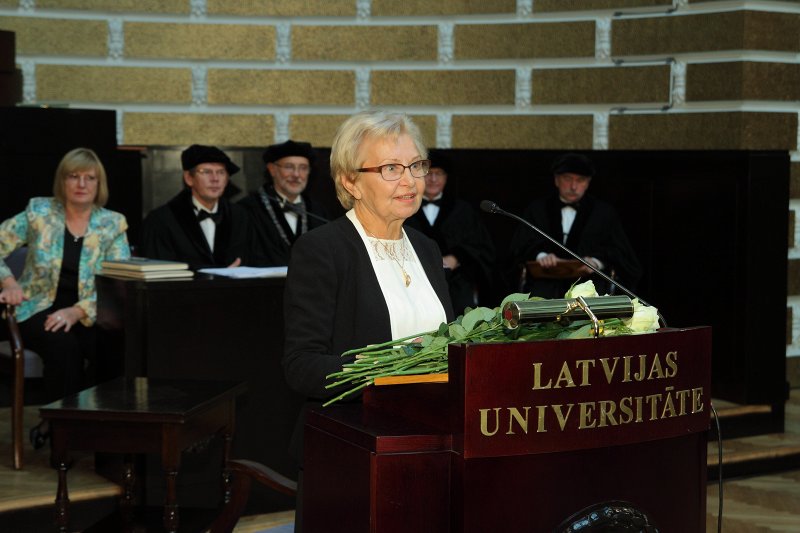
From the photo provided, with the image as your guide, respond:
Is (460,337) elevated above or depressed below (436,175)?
below

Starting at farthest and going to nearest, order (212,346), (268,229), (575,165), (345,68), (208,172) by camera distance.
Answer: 1. (345,68)
2. (575,165)
3. (268,229)
4. (208,172)
5. (212,346)

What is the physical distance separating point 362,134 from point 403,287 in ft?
1.19

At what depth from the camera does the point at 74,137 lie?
24.2 ft

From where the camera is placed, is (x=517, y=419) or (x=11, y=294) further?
(x=11, y=294)

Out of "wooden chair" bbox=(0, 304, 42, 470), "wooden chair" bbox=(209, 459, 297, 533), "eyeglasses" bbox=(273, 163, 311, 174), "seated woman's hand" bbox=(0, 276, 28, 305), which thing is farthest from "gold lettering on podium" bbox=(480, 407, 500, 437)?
"eyeglasses" bbox=(273, 163, 311, 174)

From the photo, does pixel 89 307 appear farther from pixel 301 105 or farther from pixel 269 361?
pixel 301 105

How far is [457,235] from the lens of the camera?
8000 millimetres

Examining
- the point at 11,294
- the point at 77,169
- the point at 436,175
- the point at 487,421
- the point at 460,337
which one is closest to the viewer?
the point at 487,421

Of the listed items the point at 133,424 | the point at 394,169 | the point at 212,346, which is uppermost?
the point at 394,169

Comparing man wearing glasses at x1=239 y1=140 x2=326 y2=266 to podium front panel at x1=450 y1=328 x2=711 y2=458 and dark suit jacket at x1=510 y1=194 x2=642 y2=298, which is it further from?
podium front panel at x1=450 y1=328 x2=711 y2=458

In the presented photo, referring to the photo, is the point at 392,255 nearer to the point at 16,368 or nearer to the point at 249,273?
the point at 249,273

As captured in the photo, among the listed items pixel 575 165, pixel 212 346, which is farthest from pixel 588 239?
pixel 212 346

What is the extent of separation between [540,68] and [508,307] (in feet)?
22.0

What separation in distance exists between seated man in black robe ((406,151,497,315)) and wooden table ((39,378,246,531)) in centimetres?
370
